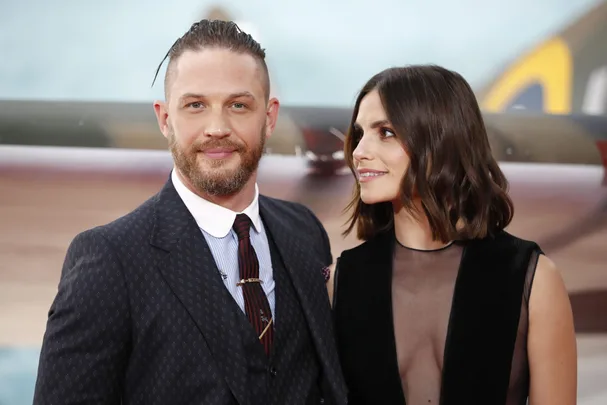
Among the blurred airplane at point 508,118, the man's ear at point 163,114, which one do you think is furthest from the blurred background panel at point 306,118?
the man's ear at point 163,114

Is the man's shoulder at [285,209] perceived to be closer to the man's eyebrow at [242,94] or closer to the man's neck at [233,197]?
the man's neck at [233,197]

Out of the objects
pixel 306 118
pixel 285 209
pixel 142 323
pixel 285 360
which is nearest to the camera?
pixel 142 323

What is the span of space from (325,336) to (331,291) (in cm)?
25

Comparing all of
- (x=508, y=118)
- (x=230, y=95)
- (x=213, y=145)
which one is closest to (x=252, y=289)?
(x=213, y=145)

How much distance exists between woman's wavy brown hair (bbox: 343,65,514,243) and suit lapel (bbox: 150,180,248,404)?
57cm

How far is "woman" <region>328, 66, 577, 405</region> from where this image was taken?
1.68m

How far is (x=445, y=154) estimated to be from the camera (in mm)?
1749

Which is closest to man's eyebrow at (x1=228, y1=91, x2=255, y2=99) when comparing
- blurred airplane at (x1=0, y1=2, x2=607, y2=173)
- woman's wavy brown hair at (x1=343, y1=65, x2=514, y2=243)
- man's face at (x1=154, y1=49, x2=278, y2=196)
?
man's face at (x1=154, y1=49, x2=278, y2=196)

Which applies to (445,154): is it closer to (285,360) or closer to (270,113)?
(270,113)

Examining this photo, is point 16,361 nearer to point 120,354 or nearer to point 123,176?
point 123,176

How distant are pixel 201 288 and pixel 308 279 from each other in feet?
Result: 1.11

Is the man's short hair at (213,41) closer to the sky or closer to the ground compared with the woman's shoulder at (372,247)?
closer to the sky

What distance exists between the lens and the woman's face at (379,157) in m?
1.78

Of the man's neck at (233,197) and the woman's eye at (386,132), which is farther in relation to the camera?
the woman's eye at (386,132)
